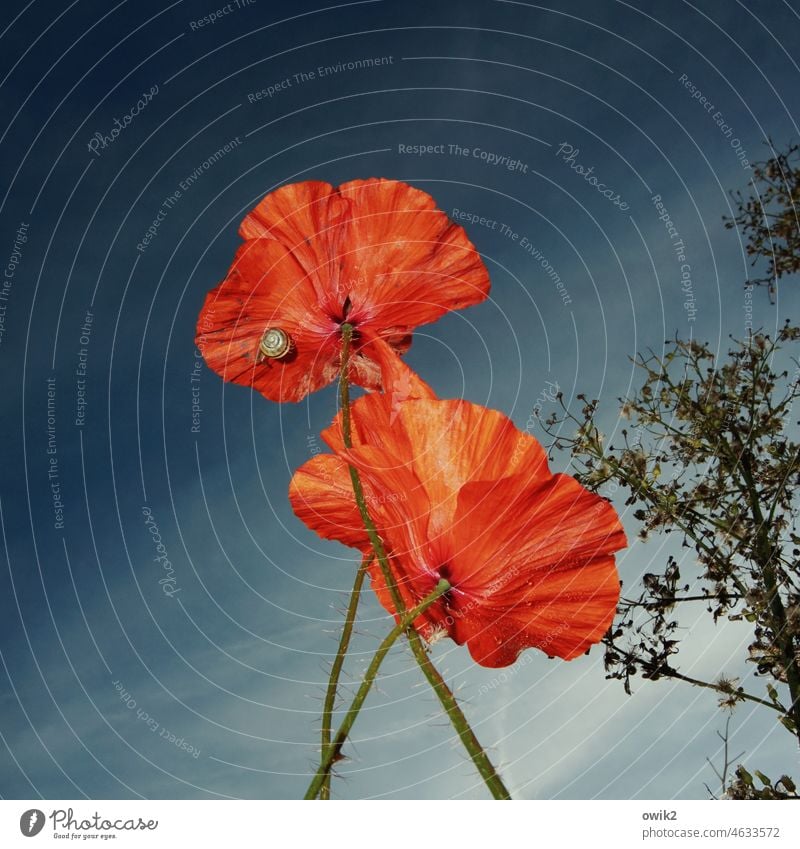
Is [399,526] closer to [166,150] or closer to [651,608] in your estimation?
[651,608]

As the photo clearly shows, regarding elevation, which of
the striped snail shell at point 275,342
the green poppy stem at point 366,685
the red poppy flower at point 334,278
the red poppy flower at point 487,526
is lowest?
the green poppy stem at point 366,685

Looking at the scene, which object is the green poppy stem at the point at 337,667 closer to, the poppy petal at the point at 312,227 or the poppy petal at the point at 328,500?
the poppy petal at the point at 328,500

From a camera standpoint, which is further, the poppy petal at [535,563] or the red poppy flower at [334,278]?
the red poppy flower at [334,278]

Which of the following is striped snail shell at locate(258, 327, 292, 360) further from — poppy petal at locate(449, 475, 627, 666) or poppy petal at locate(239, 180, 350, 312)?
poppy petal at locate(449, 475, 627, 666)

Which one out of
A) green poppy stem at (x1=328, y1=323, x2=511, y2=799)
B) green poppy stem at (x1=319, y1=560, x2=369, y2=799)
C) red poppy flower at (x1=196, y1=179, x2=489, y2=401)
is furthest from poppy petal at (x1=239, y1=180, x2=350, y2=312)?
green poppy stem at (x1=319, y1=560, x2=369, y2=799)

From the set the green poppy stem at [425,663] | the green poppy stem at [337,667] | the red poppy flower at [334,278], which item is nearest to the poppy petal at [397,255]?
the red poppy flower at [334,278]

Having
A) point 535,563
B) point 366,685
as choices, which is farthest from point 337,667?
point 535,563
